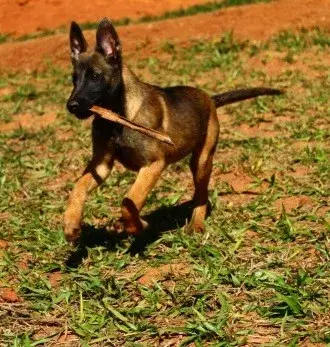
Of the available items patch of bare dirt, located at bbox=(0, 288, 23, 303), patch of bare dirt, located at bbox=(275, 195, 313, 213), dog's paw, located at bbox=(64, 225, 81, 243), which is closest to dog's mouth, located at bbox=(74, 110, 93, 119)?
dog's paw, located at bbox=(64, 225, 81, 243)

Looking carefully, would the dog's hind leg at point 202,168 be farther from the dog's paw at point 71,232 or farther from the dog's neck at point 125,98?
the dog's paw at point 71,232

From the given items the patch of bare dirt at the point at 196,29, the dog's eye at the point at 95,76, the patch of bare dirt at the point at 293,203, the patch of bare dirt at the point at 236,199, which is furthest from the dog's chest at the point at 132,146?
the patch of bare dirt at the point at 196,29

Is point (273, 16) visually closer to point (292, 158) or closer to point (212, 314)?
point (292, 158)

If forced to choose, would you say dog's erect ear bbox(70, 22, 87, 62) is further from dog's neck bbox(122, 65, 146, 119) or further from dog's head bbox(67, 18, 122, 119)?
dog's neck bbox(122, 65, 146, 119)

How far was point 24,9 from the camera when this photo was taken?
64.8 feet

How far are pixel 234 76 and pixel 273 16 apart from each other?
3.49m

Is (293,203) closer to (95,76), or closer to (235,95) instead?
(235,95)

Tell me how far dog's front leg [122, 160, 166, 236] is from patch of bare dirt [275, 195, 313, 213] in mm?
1339

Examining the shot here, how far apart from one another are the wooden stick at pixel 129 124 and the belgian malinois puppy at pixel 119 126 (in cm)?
8

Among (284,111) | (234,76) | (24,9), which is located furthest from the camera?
(24,9)

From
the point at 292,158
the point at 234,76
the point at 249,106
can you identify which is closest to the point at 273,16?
the point at 234,76

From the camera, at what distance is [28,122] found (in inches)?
412

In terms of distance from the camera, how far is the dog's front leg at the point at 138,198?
5121 mm

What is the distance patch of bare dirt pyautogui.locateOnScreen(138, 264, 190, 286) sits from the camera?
16.8 feet
